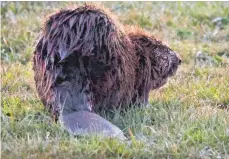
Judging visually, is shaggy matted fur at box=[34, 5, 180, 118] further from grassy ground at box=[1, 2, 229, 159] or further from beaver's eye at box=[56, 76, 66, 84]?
grassy ground at box=[1, 2, 229, 159]

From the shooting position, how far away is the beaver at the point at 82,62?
12.3 ft

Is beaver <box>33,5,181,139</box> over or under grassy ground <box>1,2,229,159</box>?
over

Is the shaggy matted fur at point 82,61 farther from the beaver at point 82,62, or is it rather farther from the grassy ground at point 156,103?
the grassy ground at point 156,103

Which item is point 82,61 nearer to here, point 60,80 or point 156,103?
point 60,80

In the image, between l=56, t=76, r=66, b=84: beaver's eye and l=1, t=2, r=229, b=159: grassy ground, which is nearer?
l=1, t=2, r=229, b=159: grassy ground

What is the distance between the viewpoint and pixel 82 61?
12.4 ft

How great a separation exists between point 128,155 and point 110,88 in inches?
29.3

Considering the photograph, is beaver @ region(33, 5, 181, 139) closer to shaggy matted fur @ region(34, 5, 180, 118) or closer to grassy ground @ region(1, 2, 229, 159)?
shaggy matted fur @ region(34, 5, 180, 118)

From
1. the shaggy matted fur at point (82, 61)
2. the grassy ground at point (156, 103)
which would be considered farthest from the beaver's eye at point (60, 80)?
the grassy ground at point (156, 103)

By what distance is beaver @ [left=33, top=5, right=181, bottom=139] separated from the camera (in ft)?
12.3

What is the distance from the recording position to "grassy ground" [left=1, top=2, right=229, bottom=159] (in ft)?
11.1

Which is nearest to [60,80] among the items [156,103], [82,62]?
[82,62]

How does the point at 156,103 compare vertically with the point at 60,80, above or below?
below

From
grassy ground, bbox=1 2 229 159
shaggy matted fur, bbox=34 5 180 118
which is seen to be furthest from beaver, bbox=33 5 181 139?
grassy ground, bbox=1 2 229 159
